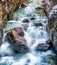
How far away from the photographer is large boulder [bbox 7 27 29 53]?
33.0 ft

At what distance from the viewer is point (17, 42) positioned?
10148 mm

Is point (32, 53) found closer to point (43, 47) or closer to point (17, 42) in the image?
point (43, 47)

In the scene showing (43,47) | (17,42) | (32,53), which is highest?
(17,42)

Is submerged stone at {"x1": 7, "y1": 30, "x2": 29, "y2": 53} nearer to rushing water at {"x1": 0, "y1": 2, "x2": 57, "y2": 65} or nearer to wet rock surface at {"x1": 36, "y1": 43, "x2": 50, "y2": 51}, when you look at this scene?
rushing water at {"x1": 0, "y1": 2, "x2": 57, "y2": 65}

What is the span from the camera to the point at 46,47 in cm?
1023

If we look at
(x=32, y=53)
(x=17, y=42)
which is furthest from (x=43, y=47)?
(x=17, y=42)

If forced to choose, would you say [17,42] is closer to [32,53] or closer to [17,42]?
Answer: [17,42]

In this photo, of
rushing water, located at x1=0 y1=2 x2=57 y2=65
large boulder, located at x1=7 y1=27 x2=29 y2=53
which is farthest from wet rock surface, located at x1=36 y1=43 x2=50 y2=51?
large boulder, located at x1=7 y1=27 x2=29 y2=53

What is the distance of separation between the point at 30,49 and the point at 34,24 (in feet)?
9.94

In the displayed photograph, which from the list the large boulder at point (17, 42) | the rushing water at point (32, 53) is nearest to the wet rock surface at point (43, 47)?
the rushing water at point (32, 53)

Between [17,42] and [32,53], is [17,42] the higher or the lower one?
the higher one

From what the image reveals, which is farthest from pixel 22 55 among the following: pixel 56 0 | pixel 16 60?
pixel 56 0

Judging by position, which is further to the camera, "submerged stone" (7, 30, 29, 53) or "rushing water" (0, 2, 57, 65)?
"submerged stone" (7, 30, 29, 53)

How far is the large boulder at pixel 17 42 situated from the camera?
10.1 meters
